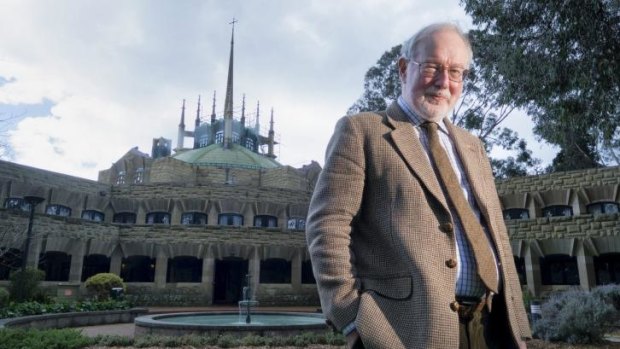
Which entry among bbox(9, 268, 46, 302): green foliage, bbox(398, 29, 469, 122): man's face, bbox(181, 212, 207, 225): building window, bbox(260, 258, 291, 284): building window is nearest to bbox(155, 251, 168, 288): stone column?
bbox(181, 212, 207, 225): building window

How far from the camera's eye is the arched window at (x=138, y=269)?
25875 mm

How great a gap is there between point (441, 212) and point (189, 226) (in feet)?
82.0

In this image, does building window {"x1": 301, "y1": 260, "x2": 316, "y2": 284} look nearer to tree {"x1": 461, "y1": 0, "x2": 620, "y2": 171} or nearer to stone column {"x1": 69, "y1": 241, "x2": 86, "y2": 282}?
stone column {"x1": 69, "y1": 241, "x2": 86, "y2": 282}

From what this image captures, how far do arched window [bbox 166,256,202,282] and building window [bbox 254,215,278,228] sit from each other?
4.44m

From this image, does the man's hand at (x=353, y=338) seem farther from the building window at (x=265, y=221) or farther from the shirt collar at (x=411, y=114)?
the building window at (x=265, y=221)

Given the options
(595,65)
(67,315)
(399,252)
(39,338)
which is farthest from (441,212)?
(67,315)

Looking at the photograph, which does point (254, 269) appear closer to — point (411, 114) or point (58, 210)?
point (58, 210)

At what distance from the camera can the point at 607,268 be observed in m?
21.0

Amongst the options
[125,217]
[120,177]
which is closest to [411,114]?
[125,217]

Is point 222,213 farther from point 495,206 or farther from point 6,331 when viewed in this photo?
point 495,206

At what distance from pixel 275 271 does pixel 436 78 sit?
25.5 m

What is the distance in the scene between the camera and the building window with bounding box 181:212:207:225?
28.4m

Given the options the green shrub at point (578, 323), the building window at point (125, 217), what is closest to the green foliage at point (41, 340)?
the green shrub at point (578, 323)

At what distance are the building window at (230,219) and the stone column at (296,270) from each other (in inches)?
174
